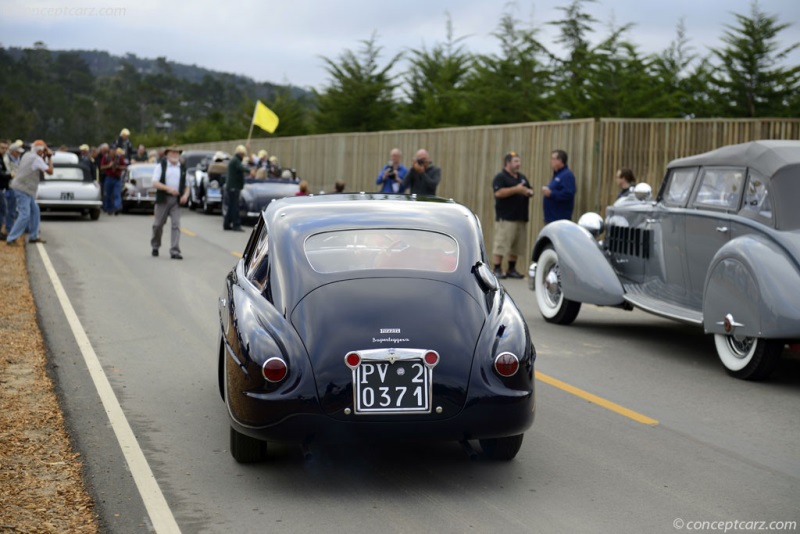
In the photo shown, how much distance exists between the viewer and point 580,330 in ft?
41.0

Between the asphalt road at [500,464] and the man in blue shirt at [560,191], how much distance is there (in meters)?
5.90

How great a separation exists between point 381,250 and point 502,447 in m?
1.36

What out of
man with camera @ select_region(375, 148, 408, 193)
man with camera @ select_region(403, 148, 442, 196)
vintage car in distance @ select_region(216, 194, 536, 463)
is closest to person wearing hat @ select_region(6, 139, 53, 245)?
man with camera @ select_region(375, 148, 408, 193)

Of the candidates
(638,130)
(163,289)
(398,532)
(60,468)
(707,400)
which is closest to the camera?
(398,532)

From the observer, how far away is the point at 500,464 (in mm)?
6566

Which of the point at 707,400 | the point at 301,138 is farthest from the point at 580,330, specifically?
the point at 301,138

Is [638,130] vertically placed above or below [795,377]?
above

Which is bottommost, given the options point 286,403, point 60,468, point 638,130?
point 60,468

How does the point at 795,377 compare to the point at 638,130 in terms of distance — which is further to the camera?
the point at 638,130

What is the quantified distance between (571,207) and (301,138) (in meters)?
21.1

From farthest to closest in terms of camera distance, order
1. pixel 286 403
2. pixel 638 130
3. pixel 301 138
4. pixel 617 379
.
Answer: pixel 301 138 < pixel 638 130 < pixel 617 379 < pixel 286 403

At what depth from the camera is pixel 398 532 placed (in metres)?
5.30

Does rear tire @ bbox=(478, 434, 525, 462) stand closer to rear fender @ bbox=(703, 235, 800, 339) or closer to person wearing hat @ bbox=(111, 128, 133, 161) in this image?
rear fender @ bbox=(703, 235, 800, 339)

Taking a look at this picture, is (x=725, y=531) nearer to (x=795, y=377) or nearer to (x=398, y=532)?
(x=398, y=532)
